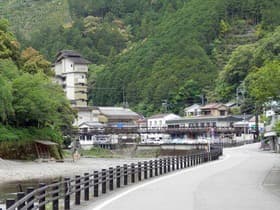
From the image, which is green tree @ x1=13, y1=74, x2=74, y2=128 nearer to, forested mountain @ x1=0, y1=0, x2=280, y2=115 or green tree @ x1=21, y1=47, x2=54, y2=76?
green tree @ x1=21, y1=47, x2=54, y2=76

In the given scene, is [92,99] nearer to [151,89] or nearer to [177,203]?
[151,89]

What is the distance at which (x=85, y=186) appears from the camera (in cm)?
1802

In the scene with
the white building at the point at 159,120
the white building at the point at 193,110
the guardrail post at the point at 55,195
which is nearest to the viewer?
the guardrail post at the point at 55,195

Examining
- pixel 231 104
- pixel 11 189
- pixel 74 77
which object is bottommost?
pixel 11 189

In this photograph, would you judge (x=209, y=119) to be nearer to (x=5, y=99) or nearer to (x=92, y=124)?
(x=92, y=124)

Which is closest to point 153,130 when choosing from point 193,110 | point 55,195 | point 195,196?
point 193,110

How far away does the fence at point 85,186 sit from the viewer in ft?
40.5

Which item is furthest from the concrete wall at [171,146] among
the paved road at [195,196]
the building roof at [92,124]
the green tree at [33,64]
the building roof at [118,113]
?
the paved road at [195,196]

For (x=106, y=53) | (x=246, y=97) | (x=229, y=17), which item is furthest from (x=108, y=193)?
(x=106, y=53)

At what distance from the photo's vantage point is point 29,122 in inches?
2291

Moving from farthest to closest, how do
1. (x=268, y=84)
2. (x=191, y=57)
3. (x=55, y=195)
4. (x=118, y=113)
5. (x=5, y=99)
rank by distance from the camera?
1. (x=191, y=57)
2. (x=118, y=113)
3. (x=5, y=99)
4. (x=268, y=84)
5. (x=55, y=195)

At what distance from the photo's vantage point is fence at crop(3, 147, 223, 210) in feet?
40.5

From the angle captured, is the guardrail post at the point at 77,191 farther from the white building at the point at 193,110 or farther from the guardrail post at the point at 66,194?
the white building at the point at 193,110

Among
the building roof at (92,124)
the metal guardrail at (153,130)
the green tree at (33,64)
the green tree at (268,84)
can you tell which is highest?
the green tree at (33,64)
